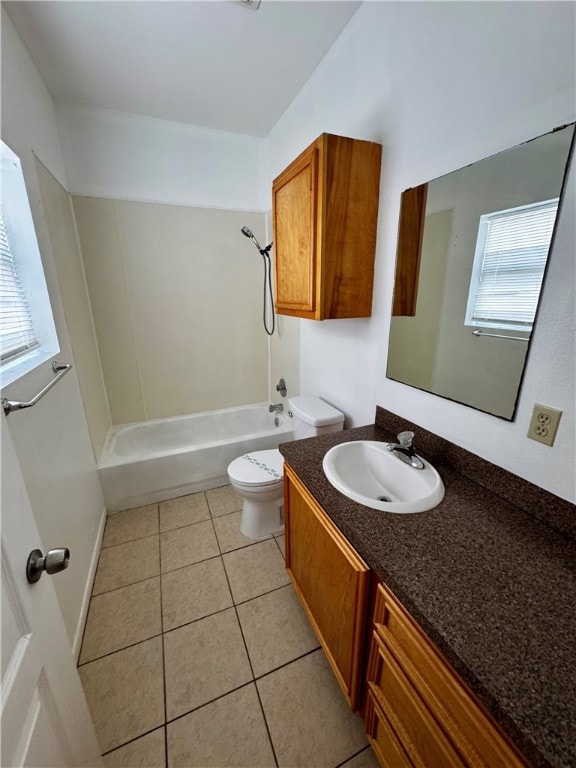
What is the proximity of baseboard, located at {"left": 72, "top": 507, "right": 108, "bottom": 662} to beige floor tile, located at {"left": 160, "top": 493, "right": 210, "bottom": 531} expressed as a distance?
356 mm

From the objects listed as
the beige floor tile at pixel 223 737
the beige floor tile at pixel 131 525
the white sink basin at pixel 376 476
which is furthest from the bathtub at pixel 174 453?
the beige floor tile at pixel 223 737

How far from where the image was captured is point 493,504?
974 millimetres

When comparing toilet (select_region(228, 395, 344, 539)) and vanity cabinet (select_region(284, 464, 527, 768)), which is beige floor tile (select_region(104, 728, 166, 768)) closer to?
vanity cabinet (select_region(284, 464, 527, 768))

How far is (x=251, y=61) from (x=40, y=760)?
103 inches

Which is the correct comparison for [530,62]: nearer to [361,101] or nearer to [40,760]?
[361,101]

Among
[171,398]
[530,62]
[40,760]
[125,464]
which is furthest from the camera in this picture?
[171,398]

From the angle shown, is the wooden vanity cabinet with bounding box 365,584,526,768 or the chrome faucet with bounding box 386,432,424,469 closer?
the wooden vanity cabinet with bounding box 365,584,526,768

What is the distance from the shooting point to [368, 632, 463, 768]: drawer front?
2.13 ft

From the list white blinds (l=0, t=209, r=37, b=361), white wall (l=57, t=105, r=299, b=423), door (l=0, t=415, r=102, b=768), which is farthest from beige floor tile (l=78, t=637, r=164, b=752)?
white wall (l=57, t=105, r=299, b=423)

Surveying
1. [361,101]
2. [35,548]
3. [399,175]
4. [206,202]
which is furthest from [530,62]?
[206,202]

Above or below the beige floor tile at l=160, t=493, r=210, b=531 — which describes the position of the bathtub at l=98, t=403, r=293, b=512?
above

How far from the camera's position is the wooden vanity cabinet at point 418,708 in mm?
562

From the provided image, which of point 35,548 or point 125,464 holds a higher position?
point 35,548

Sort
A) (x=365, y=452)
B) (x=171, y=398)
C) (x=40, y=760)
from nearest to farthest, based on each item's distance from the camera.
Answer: (x=40, y=760) < (x=365, y=452) < (x=171, y=398)
